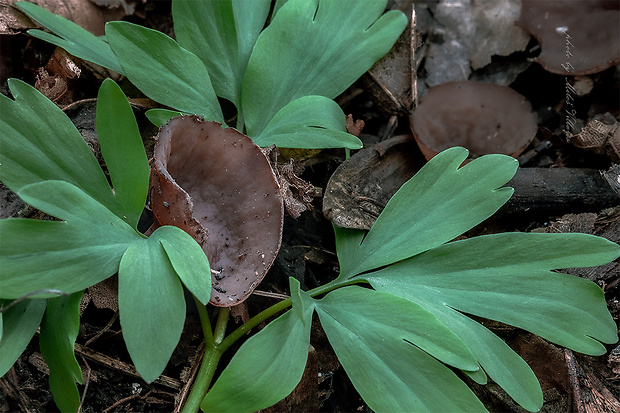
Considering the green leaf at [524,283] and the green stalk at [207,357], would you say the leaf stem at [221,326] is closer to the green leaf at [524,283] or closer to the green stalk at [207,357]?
the green stalk at [207,357]

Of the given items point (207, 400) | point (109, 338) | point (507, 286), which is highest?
point (507, 286)

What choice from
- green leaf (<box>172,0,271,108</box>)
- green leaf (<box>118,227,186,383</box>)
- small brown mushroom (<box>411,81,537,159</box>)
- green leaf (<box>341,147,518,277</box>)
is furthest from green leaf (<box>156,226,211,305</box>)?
small brown mushroom (<box>411,81,537,159</box>)

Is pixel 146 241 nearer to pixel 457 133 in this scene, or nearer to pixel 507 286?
pixel 507 286

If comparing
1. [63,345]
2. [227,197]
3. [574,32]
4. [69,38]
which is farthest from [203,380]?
[574,32]

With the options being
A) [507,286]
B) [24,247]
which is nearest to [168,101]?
[24,247]

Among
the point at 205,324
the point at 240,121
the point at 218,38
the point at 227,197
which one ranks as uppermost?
the point at 218,38

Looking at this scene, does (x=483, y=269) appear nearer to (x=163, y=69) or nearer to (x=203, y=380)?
(x=203, y=380)
